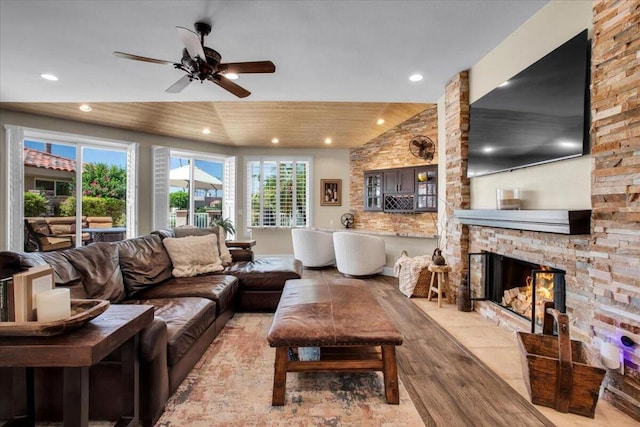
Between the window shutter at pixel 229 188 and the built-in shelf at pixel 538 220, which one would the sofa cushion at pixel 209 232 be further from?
the window shutter at pixel 229 188

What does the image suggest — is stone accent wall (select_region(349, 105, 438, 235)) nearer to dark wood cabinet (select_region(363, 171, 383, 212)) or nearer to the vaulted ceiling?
dark wood cabinet (select_region(363, 171, 383, 212))

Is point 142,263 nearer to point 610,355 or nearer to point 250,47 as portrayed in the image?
point 250,47

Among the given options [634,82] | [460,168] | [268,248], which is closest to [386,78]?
[460,168]

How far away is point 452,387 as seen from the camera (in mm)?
1996

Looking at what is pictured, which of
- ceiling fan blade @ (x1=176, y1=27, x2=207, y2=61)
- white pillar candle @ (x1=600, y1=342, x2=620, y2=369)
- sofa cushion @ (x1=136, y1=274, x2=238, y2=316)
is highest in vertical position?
ceiling fan blade @ (x1=176, y1=27, x2=207, y2=61)

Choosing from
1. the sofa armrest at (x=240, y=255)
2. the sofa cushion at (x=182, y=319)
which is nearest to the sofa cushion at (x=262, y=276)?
the sofa armrest at (x=240, y=255)

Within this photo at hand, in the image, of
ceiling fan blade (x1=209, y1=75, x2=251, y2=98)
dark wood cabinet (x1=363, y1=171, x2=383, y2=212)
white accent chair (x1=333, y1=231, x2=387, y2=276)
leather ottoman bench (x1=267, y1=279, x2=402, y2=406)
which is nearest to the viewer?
leather ottoman bench (x1=267, y1=279, x2=402, y2=406)

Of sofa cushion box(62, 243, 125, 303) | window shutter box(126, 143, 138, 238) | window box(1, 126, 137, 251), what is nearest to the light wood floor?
sofa cushion box(62, 243, 125, 303)

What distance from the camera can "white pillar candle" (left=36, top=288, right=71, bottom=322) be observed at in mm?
1234

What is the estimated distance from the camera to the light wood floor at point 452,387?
1.70 meters

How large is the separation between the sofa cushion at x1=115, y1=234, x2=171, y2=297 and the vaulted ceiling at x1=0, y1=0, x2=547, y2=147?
6.27 ft

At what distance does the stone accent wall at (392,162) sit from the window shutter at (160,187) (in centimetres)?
400

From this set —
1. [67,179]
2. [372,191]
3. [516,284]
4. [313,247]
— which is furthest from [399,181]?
[67,179]

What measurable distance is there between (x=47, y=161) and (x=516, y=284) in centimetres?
697
